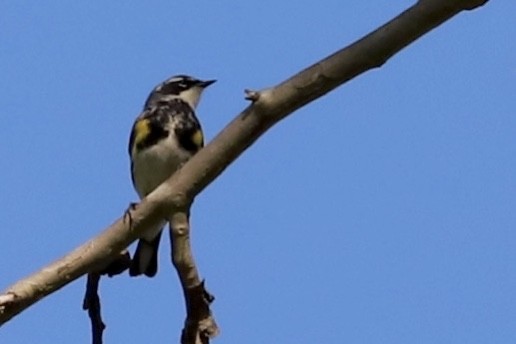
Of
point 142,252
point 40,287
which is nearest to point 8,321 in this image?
point 40,287

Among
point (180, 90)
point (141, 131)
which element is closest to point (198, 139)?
point (141, 131)

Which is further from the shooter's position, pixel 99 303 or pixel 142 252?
pixel 142 252

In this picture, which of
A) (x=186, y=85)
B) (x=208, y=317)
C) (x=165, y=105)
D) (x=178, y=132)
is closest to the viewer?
(x=208, y=317)

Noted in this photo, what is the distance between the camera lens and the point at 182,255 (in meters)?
4.58

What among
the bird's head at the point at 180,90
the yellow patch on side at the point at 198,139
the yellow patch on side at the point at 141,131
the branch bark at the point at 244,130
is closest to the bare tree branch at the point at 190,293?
the branch bark at the point at 244,130

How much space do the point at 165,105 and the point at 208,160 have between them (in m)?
5.33

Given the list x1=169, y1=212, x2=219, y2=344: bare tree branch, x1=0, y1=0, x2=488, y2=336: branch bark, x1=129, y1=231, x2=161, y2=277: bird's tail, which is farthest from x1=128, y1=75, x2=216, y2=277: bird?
x1=0, y1=0, x2=488, y2=336: branch bark

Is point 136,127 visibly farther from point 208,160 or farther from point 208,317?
point 208,160

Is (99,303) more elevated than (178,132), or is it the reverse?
(178,132)

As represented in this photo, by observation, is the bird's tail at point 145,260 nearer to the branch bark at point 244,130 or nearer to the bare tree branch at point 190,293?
the bare tree branch at point 190,293

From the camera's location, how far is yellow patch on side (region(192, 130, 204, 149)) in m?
8.26

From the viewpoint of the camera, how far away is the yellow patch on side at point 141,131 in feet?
27.8

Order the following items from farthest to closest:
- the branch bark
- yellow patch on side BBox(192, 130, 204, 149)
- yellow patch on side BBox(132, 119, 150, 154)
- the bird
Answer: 1. yellow patch on side BBox(132, 119, 150, 154)
2. yellow patch on side BBox(192, 130, 204, 149)
3. the bird
4. the branch bark

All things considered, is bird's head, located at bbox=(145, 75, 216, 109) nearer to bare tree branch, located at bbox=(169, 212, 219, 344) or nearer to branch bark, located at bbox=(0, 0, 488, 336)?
bare tree branch, located at bbox=(169, 212, 219, 344)
